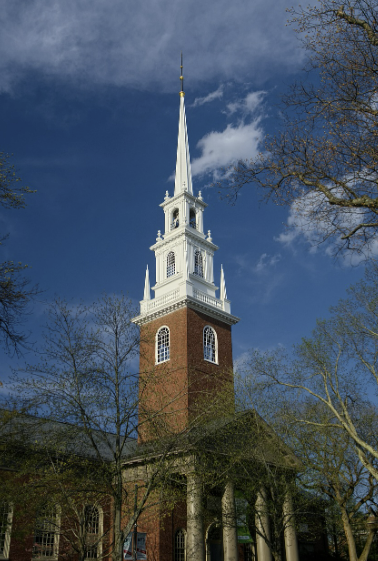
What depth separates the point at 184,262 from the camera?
36.6 m

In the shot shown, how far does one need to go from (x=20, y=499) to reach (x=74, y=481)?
1.73m

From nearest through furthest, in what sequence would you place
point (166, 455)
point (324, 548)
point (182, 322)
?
point (166, 455) → point (182, 322) → point (324, 548)

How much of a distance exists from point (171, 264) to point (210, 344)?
7.04m

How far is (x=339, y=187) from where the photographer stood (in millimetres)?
9656

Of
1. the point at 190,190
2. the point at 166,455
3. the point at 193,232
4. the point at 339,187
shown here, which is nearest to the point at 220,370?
the point at 193,232

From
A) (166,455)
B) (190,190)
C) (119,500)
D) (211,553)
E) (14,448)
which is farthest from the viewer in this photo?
(190,190)

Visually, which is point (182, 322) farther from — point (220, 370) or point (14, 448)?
point (14, 448)

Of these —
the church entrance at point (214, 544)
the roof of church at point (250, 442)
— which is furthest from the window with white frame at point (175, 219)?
the church entrance at point (214, 544)

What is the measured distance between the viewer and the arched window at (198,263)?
3797cm

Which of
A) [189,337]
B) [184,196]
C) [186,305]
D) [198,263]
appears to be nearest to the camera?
[189,337]

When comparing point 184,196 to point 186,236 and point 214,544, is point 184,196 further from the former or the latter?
point 214,544

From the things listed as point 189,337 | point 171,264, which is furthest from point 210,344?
point 171,264

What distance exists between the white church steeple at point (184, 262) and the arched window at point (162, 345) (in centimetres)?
124

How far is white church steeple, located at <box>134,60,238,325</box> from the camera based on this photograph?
1378 inches
